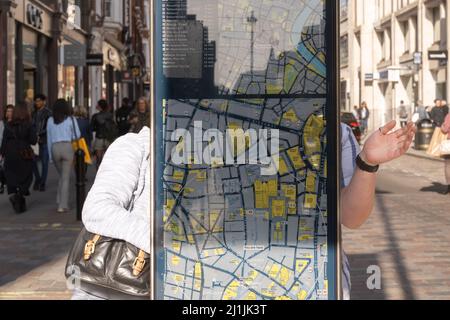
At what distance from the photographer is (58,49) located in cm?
2675

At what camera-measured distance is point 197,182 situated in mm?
2896

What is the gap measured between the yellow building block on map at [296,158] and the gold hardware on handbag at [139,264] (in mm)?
627

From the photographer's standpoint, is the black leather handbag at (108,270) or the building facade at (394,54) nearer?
the black leather handbag at (108,270)

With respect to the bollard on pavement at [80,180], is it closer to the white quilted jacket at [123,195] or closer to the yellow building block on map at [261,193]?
the white quilted jacket at [123,195]

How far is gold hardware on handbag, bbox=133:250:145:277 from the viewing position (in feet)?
9.02

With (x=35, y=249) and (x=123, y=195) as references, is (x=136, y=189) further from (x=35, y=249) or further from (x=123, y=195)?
(x=35, y=249)

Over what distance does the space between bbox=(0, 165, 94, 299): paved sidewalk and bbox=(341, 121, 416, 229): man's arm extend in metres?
3.95

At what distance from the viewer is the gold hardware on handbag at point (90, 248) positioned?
2.72m

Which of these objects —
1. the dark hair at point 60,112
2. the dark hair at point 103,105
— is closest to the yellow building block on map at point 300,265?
the dark hair at point 60,112

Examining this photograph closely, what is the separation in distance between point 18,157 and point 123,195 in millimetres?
9727

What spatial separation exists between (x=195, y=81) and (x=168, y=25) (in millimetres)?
223

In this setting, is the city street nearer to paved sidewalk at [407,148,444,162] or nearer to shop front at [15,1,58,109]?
shop front at [15,1,58,109]
